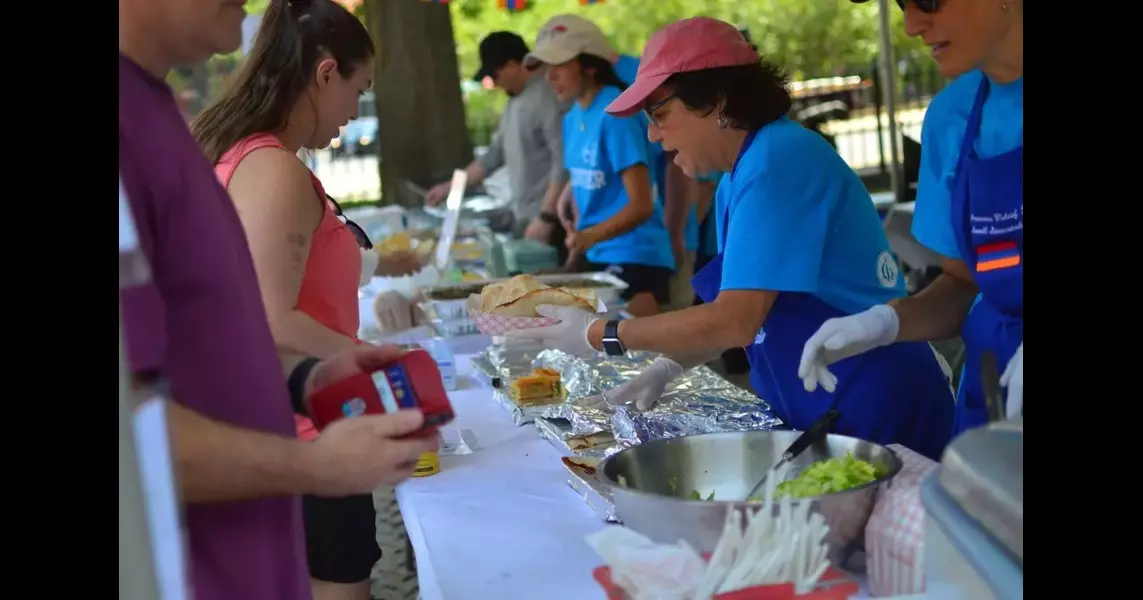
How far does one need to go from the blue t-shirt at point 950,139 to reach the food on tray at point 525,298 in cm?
69

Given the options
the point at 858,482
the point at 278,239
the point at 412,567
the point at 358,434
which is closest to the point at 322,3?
the point at 278,239

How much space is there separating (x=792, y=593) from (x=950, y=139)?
2.76 feet

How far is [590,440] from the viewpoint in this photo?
2092 mm

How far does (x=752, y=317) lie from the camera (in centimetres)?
192

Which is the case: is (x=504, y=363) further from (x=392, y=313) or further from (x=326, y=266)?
(x=326, y=266)

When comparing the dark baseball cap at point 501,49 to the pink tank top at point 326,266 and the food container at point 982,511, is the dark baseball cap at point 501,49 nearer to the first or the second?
the pink tank top at point 326,266

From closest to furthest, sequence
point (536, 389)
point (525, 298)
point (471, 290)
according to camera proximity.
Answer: point (525, 298) < point (536, 389) < point (471, 290)

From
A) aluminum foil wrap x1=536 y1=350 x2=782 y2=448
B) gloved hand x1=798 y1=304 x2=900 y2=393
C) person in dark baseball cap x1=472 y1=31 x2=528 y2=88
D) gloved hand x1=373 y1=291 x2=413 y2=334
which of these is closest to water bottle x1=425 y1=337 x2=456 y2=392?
aluminum foil wrap x1=536 y1=350 x2=782 y2=448

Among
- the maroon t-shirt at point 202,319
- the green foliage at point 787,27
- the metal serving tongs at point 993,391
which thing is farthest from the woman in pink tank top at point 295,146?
the green foliage at point 787,27

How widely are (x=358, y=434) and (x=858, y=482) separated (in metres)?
0.67

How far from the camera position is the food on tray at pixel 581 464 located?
1851mm

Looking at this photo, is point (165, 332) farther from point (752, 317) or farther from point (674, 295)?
point (674, 295)

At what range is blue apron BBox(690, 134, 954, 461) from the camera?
197 cm

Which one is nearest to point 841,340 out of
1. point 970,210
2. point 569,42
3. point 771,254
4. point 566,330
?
point 771,254
